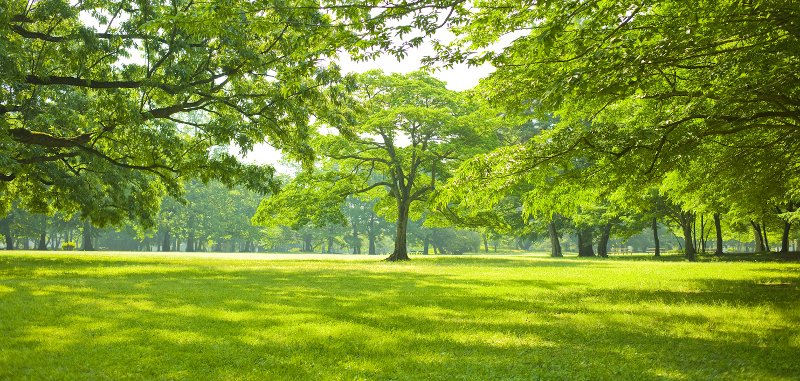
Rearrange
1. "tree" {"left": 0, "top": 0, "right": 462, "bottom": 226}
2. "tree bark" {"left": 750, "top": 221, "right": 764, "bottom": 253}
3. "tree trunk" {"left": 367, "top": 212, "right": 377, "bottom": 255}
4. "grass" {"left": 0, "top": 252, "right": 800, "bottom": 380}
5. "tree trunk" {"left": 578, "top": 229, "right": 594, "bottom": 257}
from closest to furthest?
"grass" {"left": 0, "top": 252, "right": 800, "bottom": 380} → "tree" {"left": 0, "top": 0, "right": 462, "bottom": 226} → "tree bark" {"left": 750, "top": 221, "right": 764, "bottom": 253} → "tree trunk" {"left": 578, "top": 229, "right": 594, "bottom": 257} → "tree trunk" {"left": 367, "top": 212, "right": 377, "bottom": 255}

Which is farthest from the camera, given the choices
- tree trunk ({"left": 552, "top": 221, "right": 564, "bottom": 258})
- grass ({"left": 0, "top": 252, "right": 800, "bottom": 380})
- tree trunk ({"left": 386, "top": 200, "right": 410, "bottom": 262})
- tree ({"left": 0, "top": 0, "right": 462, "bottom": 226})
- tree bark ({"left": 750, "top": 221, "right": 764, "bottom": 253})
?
tree trunk ({"left": 552, "top": 221, "right": 564, "bottom": 258})

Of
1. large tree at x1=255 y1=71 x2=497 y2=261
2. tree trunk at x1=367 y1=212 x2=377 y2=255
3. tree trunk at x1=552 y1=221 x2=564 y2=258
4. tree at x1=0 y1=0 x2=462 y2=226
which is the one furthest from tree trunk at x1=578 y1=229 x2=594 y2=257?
tree trunk at x1=367 y1=212 x2=377 y2=255

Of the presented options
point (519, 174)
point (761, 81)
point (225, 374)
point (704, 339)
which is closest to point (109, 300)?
point (225, 374)

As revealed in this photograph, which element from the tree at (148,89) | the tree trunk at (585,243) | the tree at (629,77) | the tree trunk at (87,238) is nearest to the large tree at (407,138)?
the tree at (148,89)

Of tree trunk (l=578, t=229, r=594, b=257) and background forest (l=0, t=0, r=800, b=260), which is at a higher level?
background forest (l=0, t=0, r=800, b=260)

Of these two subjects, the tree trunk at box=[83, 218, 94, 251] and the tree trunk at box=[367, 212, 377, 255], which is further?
the tree trunk at box=[367, 212, 377, 255]

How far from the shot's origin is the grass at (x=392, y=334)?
5113mm

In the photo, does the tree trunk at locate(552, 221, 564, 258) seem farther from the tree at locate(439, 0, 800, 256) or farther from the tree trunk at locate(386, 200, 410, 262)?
the tree at locate(439, 0, 800, 256)

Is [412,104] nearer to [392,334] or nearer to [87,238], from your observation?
[392,334]

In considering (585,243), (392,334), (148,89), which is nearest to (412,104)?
(148,89)

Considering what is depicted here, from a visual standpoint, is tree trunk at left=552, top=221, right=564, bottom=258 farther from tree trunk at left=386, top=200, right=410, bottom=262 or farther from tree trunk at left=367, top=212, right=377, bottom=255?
tree trunk at left=367, top=212, right=377, bottom=255

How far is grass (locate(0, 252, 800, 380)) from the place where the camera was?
5113 mm

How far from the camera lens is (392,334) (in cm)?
664

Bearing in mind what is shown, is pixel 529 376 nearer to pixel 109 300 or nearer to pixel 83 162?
pixel 109 300
